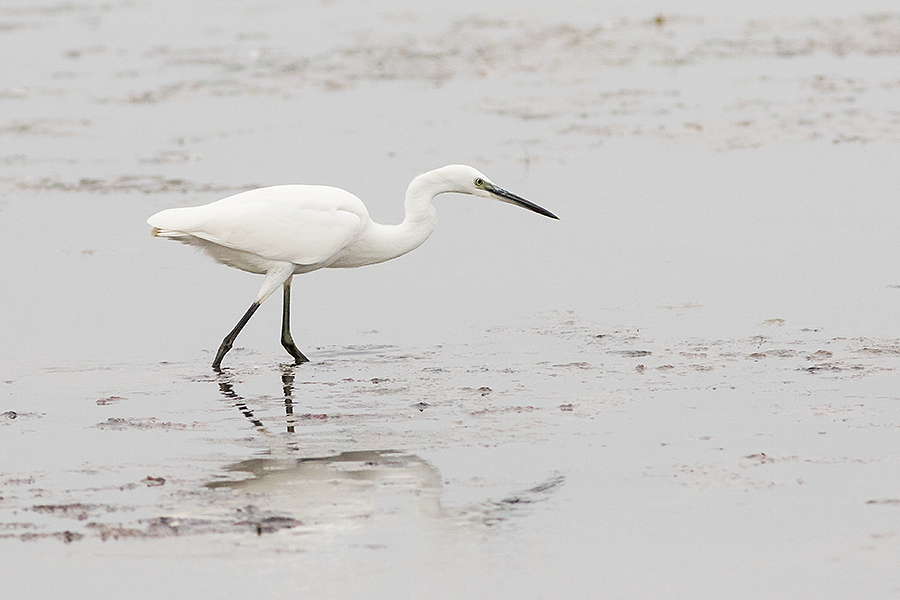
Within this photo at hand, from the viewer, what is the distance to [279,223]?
8.73 metres

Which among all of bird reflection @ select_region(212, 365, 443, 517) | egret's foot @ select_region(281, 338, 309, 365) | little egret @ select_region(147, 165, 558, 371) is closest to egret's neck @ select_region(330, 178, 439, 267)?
little egret @ select_region(147, 165, 558, 371)

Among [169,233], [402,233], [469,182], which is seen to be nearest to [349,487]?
[169,233]

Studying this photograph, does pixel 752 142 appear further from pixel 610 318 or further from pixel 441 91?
pixel 610 318

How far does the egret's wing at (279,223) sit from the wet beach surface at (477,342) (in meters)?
0.65

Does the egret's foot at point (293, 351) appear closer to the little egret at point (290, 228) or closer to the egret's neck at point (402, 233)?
the little egret at point (290, 228)

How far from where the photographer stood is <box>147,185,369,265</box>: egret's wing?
8664 mm

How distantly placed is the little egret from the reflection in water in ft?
6.64

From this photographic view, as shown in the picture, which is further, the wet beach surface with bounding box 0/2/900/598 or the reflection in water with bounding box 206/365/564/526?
the reflection in water with bounding box 206/365/564/526

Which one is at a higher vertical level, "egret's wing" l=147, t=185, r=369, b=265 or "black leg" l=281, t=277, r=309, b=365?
"egret's wing" l=147, t=185, r=369, b=265

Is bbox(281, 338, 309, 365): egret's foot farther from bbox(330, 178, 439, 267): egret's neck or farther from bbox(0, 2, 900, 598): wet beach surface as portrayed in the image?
bbox(330, 178, 439, 267): egret's neck

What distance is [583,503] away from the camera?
594 centimetres

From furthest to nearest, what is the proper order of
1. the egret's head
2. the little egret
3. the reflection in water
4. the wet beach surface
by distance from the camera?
the egret's head
the little egret
the reflection in water
the wet beach surface

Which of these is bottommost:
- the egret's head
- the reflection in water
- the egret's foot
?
the reflection in water

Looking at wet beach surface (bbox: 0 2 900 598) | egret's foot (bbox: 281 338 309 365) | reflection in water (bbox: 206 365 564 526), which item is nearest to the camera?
wet beach surface (bbox: 0 2 900 598)
